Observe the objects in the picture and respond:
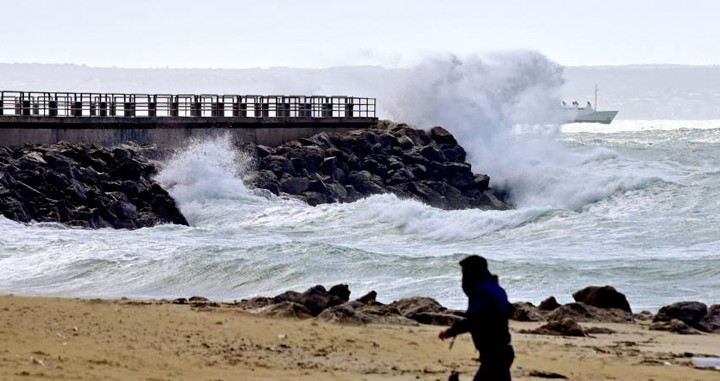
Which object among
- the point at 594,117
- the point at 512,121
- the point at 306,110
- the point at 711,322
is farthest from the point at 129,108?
the point at 594,117

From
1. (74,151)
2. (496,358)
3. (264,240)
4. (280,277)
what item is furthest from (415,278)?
(74,151)

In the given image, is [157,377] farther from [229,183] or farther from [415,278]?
[229,183]

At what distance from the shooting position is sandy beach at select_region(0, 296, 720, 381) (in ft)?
36.6

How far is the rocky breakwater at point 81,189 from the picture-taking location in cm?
2798

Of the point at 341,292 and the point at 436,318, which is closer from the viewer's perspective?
the point at 436,318

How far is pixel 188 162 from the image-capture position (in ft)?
114

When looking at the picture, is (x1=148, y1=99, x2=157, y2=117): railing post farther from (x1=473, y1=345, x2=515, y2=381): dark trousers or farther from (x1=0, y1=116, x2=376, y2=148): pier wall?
(x1=473, y1=345, x2=515, y2=381): dark trousers

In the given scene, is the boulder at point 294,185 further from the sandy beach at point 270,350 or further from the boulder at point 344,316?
the boulder at point 344,316

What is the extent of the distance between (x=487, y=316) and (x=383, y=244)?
17.5 meters

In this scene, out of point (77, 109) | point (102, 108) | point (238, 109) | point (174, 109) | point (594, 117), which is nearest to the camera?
point (77, 109)

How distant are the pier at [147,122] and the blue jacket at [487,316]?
79.6 ft

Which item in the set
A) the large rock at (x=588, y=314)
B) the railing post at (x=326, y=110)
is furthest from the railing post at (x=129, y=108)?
the large rock at (x=588, y=314)

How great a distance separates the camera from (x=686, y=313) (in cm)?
1477

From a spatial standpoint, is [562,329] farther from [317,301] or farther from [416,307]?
[317,301]
